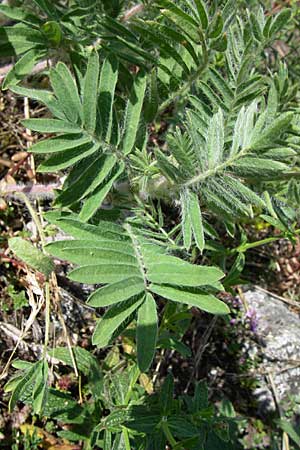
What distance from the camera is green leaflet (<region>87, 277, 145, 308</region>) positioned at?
170 centimetres

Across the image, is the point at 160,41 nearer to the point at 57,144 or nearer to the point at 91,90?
the point at 91,90

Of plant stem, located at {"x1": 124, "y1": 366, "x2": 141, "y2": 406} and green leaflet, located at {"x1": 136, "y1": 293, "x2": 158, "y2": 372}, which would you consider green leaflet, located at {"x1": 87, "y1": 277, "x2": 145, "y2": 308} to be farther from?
plant stem, located at {"x1": 124, "y1": 366, "x2": 141, "y2": 406}

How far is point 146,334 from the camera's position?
169cm

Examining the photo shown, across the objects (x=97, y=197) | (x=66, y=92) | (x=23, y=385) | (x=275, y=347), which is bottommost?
(x=275, y=347)

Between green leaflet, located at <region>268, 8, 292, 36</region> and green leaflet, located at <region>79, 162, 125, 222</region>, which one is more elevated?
green leaflet, located at <region>268, 8, 292, 36</region>

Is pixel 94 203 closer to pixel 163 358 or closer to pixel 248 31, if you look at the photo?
pixel 248 31

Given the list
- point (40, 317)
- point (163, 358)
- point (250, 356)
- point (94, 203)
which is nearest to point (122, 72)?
point (94, 203)

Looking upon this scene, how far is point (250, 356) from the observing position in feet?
12.5

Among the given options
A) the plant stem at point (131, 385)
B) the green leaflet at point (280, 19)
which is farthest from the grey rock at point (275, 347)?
the green leaflet at point (280, 19)

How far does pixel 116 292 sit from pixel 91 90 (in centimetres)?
75

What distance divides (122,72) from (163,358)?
165 cm

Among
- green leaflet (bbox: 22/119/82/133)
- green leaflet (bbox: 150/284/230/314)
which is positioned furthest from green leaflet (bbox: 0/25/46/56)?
green leaflet (bbox: 150/284/230/314)

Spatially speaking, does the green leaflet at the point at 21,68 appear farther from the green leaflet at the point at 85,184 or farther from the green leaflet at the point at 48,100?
the green leaflet at the point at 85,184

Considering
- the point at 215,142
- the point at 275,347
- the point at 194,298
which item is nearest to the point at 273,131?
the point at 215,142
